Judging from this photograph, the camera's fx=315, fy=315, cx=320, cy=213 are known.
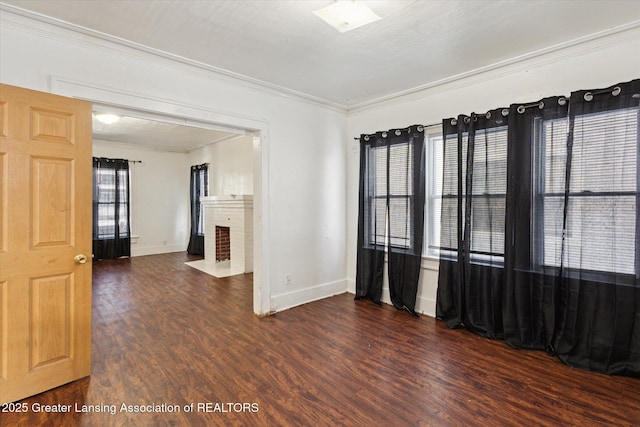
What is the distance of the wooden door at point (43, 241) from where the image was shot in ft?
6.70

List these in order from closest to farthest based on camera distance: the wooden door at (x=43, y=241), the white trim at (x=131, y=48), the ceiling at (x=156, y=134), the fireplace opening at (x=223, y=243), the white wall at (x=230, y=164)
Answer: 1. the wooden door at (x=43, y=241)
2. the white trim at (x=131, y=48)
3. the ceiling at (x=156, y=134)
4. the white wall at (x=230, y=164)
5. the fireplace opening at (x=223, y=243)

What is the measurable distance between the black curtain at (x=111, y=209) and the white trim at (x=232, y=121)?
5.23m

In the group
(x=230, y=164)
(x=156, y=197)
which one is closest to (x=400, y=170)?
A: (x=230, y=164)

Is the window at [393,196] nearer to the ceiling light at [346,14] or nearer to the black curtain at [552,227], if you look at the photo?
the black curtain at [552,227]

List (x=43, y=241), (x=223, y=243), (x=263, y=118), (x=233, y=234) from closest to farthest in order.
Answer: (x=43, y=241)
(x=263, y=118)
(x=233, y=234)
(x=223, y=243)

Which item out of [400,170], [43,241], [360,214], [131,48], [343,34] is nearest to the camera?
[43,241]

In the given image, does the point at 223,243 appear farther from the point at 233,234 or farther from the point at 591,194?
the point at 591,194

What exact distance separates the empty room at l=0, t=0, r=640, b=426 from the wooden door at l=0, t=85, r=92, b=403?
0.01m

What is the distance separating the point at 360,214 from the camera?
4.26 meters

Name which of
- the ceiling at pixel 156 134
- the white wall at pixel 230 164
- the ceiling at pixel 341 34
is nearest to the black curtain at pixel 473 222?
the ceiling at pixel 341 34

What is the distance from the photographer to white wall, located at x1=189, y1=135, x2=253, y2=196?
6.54m

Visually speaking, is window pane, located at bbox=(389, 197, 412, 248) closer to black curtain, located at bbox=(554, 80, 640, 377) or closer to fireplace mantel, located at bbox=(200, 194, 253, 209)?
black curtain, located at bbox=(554, 80, 640, 377)

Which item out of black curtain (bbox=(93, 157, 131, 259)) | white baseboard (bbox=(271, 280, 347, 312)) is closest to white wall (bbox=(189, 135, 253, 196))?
black curtain (bbox=(93, 157, 131, 259))

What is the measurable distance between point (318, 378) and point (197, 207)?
6588 mm
